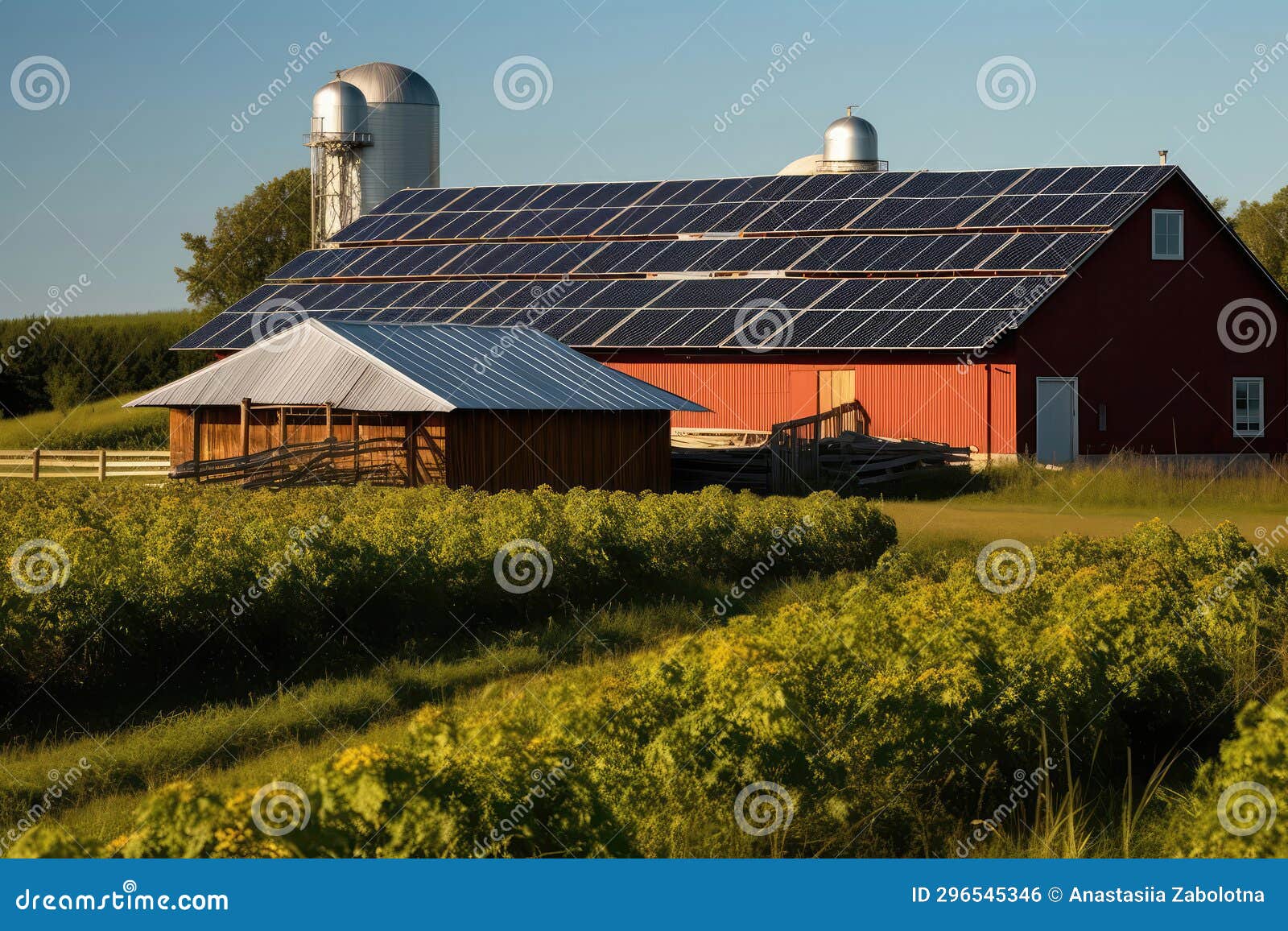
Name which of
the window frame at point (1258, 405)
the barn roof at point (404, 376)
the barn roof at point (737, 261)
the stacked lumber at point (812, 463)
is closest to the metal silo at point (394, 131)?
the barn roof at point (737, 261)

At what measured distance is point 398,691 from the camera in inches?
533

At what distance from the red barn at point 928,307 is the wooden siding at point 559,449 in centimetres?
629

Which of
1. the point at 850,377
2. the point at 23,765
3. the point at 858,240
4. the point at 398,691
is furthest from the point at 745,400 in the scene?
the point at 23,765

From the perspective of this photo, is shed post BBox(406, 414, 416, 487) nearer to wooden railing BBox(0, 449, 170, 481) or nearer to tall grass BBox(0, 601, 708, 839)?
wooden railing BBox(0, 449, 170, 481)

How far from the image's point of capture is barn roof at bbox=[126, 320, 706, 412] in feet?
92.9

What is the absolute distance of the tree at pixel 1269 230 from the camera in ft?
256

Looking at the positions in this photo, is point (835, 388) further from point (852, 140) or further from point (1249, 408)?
point (852, 140)

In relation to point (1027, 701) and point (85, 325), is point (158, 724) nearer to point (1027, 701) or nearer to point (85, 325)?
Answer: point (1027, 701)

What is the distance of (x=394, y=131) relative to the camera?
207ft

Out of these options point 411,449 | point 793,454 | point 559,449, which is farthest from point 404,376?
point 793,454

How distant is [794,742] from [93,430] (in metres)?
54.3

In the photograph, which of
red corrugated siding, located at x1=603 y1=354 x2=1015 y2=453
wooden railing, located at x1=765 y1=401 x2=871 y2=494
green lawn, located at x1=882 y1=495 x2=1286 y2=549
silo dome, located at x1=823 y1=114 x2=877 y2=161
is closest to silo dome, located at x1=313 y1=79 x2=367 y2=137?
silo dome, located at x1=823 y1=114 x2=877 y2=161

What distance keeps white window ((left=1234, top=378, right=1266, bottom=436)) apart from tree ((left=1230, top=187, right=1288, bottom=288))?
122 feet

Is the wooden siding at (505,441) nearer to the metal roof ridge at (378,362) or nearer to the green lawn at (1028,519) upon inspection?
the metal roof ridge at (378,362)
